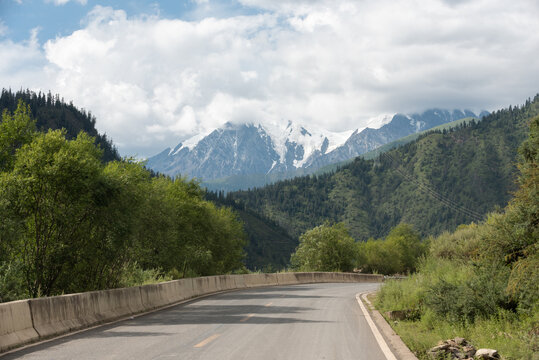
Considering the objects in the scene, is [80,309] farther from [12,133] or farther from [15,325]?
[12,133]

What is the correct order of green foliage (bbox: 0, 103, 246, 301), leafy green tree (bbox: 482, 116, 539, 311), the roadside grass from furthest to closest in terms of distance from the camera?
green foliage (bbox: 0, 103, 246, 301) → leafy green tree (bbox: 482, 116, 539, 311) → the roadside grass

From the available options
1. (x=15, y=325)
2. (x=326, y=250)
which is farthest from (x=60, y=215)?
(x=326, y=250)

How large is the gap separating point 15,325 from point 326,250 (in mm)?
66293

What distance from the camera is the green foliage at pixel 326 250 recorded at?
7631cm

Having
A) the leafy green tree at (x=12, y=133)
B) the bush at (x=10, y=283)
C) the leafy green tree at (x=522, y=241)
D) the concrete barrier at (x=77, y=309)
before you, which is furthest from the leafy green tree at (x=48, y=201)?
the leafy green tree at (x=522, y=241)

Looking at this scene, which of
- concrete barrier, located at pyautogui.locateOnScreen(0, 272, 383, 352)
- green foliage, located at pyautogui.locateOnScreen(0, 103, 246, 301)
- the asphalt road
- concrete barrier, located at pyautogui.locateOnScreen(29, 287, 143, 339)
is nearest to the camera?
the asphalt road

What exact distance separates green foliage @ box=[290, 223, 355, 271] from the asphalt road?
188ft

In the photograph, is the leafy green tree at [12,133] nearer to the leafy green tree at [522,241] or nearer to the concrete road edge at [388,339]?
the concrete road edge at [388,339]

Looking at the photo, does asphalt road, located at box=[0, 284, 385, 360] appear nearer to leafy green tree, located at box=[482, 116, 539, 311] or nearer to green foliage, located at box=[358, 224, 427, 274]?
leafy green tree, located at box=[482, 116, 539, 311]

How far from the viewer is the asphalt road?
33.8 feet

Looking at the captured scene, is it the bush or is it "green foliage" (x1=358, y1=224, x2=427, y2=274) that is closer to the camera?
the bush

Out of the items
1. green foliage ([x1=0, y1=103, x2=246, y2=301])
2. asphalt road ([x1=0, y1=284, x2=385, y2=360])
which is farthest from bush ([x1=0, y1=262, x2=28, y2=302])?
asphalt road ([x1=0, y1=284, x2=385, y2=360])

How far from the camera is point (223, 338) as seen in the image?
12430mm

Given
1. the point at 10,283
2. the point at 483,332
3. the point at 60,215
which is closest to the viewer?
the point at 483,332
